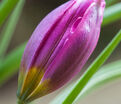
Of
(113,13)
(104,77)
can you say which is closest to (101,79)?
(104,77)

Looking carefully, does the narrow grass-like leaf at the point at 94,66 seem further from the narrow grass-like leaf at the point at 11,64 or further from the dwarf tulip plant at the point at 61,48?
the narrow grass-like leaf at the point at 11,64

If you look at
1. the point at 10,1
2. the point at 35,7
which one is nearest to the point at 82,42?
the point at 10,1

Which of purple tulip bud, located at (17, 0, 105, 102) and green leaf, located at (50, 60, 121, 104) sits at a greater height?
purple tulip bud, located at (17, 0, 105, 102)

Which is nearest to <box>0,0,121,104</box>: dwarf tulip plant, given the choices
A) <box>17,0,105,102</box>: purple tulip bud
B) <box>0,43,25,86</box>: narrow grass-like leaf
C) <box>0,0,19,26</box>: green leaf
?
<box>17,0,105,102</box>: purple tulip bud

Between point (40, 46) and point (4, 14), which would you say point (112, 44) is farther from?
A: point (4, 14)

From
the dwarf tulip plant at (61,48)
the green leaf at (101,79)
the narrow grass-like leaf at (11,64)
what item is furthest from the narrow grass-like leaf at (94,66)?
the narrow grass-like leaf at (11,64)

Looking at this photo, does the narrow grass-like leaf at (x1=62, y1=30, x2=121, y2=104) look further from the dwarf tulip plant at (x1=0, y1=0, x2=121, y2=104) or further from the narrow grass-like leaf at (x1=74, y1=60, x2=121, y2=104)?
the narrow grass-like leaf at (x1=74, y1=60, x2=121, y2=104)
